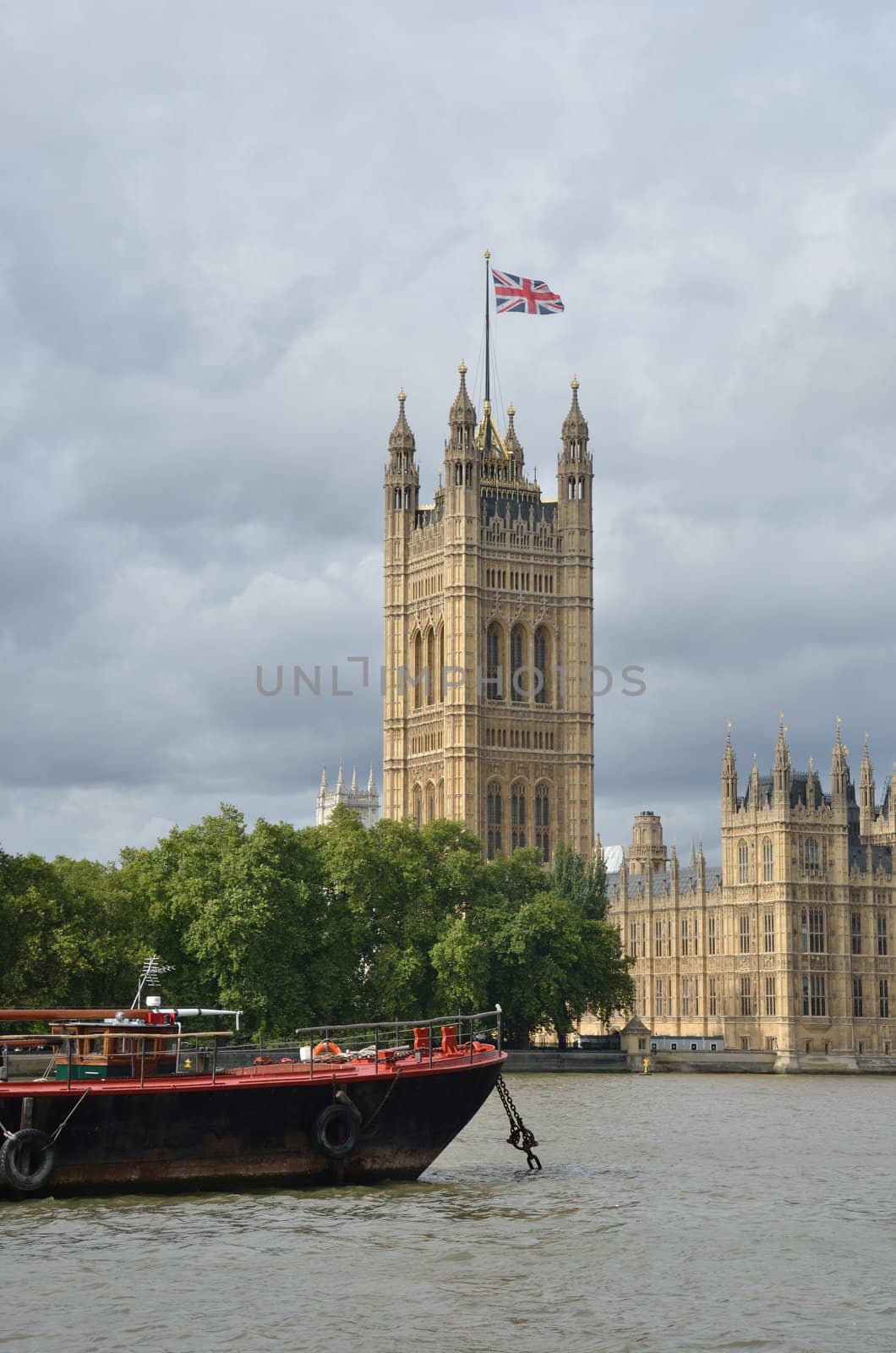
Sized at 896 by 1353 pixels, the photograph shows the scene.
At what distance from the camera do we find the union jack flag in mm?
128750

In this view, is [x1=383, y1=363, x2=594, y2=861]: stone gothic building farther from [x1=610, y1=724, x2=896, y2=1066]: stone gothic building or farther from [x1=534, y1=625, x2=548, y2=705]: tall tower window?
[x1=610, y1=724, x2=896, y2=1066]: stone gothic building

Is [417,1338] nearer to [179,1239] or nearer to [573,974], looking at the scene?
[179,1239]

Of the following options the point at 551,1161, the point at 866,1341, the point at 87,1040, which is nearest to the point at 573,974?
the point at 551,1161

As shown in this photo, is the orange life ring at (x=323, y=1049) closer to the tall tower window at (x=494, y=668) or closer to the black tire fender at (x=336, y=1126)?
the black tire fender at (x=336, y=1126)

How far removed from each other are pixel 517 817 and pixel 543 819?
1895 millimetres

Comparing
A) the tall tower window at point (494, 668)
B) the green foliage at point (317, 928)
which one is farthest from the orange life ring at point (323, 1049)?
the tall tower window at point (494, 668)

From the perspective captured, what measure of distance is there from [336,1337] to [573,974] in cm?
8220

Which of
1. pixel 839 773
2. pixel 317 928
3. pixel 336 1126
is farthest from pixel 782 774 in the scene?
pixel 336 1126

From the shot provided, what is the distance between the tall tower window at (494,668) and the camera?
15425 cm

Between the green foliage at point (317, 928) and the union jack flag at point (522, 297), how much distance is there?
33.2 metres

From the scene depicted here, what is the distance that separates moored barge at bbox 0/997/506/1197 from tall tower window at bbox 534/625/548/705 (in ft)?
370

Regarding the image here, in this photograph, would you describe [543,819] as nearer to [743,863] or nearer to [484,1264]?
[743,863]

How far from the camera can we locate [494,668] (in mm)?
154625

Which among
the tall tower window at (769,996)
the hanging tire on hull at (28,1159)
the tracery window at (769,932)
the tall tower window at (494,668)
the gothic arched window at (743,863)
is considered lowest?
the hanging tire on hull at (28,1159)
